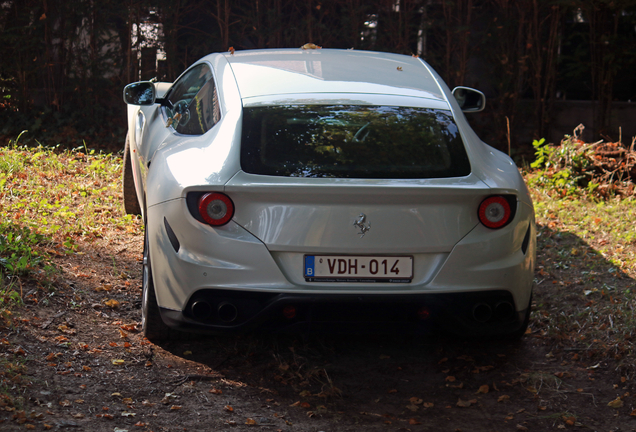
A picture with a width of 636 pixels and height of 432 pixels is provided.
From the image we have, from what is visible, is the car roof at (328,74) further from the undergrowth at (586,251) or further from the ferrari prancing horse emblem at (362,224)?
the undergrowth at (586,251)

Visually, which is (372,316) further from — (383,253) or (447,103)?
(447,103)

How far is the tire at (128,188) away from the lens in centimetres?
603

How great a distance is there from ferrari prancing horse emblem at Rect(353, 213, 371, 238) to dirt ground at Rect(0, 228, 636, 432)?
874mm

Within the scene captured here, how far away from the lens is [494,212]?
3225 mm

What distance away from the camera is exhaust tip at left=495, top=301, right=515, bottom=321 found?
330 cm

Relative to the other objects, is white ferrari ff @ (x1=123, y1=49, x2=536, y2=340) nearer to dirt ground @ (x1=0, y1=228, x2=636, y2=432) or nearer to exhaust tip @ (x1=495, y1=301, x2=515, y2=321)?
exhaust tip @ (x1=495, y1=301, x2=515, y2=321)

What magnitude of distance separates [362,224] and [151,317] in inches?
53.8

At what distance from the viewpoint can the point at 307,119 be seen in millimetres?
3504

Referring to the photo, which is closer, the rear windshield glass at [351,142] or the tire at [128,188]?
the rear windshield glass at [351,142]

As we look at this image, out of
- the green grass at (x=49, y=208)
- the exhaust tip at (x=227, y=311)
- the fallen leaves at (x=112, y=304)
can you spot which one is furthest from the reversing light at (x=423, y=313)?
the green grass at (x=49, y=208)

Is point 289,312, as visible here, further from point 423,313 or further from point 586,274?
point 586,274

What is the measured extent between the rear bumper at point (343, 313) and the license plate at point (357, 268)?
3.4 inches

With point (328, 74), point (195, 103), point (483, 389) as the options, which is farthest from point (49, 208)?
point (483, 389)

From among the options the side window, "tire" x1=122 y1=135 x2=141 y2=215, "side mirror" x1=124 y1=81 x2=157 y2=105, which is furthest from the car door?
"tire" x1=122 y1=135 x2=141 y2=215
